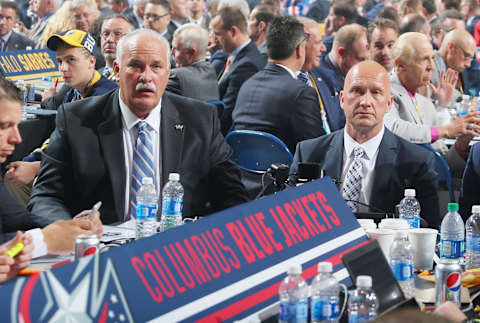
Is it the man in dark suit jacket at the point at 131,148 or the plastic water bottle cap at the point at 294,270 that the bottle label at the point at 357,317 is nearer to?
the plastic water bottle cap at the point at 294,270

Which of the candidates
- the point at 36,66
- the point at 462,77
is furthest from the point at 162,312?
the point at 462,77

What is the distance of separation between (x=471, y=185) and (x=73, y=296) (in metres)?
2.53

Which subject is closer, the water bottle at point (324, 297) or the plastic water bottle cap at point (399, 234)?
the water bottle at point (324, 297)

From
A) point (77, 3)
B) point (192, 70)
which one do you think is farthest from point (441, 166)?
point (77, 3)

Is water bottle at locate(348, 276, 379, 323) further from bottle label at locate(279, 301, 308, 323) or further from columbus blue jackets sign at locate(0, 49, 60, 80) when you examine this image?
columbus blue jackets sign at locate(0, 49, 60, 80)

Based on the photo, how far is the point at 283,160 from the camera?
15.1 ft

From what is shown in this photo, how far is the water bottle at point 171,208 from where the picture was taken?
122 inches

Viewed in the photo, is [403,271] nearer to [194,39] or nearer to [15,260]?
[15,260]

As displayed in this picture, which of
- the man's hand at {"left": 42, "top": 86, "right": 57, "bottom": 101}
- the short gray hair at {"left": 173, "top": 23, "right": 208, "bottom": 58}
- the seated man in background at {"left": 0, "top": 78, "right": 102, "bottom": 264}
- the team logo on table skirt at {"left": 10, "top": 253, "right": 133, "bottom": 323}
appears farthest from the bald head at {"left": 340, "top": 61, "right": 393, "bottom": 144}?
the man's hand at {"left": 42, "top": 86, "right": 57, "bottom": 101}

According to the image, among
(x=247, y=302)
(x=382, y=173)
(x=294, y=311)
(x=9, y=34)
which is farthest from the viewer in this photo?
(x=9, y=34)

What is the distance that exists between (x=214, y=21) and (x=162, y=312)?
604 centimetres

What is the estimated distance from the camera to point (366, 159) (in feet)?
12.4

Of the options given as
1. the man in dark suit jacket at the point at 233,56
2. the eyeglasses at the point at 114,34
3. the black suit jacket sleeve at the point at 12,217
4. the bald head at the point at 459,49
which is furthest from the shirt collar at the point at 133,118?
the bald head at the point at 459,49

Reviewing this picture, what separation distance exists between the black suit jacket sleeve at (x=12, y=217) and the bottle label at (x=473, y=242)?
1.74 metres
